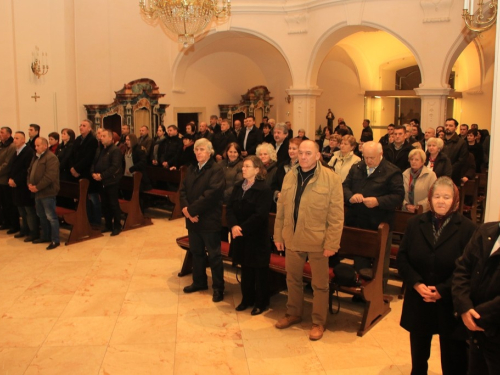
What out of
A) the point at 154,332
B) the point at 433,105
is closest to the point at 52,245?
the point at 154,332

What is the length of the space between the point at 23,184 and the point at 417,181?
5.46m

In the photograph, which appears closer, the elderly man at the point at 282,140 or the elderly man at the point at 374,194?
the elderly man at the point at 374,194

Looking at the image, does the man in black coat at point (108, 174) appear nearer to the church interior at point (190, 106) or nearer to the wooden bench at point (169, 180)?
the church interior at point (190, 106)

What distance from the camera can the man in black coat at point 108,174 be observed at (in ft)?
26.0

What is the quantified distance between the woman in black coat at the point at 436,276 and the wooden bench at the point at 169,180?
611 cm

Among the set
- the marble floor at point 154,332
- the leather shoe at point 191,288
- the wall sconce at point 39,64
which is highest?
the wall sconce at point 39,64

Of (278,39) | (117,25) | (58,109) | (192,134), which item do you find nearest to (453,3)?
(278,39)

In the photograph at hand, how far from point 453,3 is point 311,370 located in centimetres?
913

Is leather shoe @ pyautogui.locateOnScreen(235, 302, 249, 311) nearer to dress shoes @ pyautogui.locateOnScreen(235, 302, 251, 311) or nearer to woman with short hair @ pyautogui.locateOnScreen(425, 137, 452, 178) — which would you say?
dress shoes @ pyautogui.locateOnScreen(235, 302, 251, 311)

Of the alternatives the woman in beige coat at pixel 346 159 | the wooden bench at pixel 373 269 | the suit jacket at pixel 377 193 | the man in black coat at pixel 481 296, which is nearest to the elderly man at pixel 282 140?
the woman in beige coat at pixel 346 159

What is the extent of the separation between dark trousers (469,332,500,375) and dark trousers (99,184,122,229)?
619cm

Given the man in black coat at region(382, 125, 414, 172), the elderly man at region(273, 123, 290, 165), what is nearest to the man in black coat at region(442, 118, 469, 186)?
the man in black coat at region(382, 125, 414, 172)

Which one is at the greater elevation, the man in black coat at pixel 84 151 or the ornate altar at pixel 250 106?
the ornate altar at pixel 250 106

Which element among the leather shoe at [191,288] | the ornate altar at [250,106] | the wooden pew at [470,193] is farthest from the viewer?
the ornate altar at [250,106]
